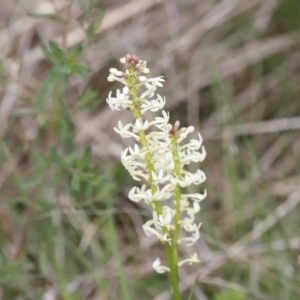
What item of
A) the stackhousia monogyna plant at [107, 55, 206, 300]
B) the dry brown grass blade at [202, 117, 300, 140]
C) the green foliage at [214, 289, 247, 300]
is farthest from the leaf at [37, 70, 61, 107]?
the dry brown grass blade at [202, 117, 300, 140]

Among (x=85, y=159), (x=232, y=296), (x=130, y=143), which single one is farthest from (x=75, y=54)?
(x=130, y=143)

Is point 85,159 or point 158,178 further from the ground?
point 85,159

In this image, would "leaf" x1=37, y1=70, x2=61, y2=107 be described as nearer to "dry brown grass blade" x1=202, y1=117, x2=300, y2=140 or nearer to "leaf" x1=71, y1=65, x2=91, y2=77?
"leaf" x1=71, y1=65, x2=91, y2=77

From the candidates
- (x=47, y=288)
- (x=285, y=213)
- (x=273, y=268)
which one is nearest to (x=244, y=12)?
(x=285, y=213)

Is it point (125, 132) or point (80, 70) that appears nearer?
point (125, 132)

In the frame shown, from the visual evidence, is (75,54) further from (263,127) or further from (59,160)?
(263,127)

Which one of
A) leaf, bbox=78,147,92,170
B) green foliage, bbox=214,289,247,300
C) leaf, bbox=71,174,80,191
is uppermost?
leaf, bbox=78,147,92,170

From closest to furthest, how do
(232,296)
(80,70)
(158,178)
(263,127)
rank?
(158,178)
(80,70)
(232,296)
(263,127)

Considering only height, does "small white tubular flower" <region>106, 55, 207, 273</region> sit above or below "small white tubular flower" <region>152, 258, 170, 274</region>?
above

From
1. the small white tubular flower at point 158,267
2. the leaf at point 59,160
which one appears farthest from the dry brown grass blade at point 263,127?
the small white tubular flower at point 158,267
